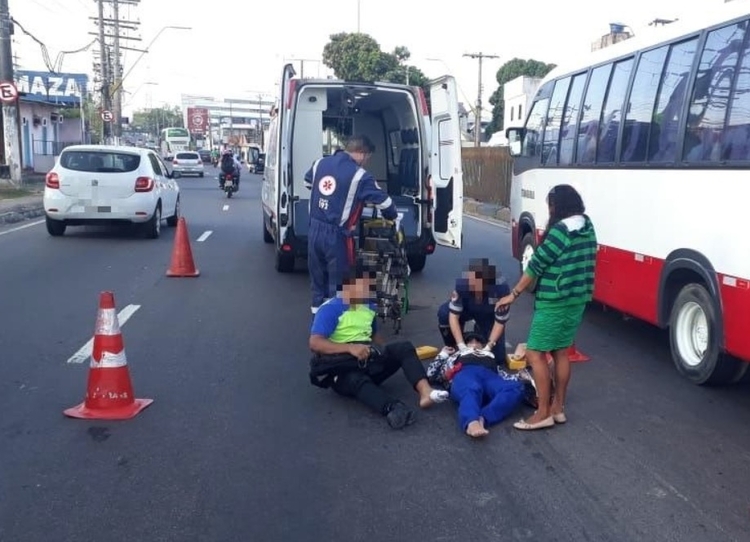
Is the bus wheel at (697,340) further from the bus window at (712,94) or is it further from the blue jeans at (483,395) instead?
the blue jeans at (483,395)

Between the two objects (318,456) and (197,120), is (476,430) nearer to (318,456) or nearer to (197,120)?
(318,456)

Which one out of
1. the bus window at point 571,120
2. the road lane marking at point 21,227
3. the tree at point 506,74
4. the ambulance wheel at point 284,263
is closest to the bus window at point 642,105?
the bus window at point 571,120

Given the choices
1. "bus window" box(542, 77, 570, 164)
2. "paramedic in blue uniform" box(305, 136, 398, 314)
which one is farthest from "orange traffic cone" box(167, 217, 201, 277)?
"bus window" box(542, 77, 570, 164)

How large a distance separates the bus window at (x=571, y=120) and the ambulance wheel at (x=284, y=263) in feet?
13.0

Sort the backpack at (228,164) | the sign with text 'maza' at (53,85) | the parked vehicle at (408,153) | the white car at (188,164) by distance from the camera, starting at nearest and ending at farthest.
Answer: the parked vehicle at (408,153)
the backpack at (228,164)
the white car at (188,164)
the sign with text 'maza' at (53,85)

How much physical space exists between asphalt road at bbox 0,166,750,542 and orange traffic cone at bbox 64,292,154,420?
0.39 feet

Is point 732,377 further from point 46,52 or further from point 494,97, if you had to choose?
point 494,97

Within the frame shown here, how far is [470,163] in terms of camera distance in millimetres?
29734

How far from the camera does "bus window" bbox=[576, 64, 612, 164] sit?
8203 mm

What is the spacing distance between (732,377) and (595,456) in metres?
1.97

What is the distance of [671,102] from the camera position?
266 inches

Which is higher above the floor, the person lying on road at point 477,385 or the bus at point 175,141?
the bus at point 175,141

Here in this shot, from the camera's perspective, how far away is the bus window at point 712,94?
6.01m

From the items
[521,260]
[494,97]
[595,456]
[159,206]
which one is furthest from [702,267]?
[494,97]
